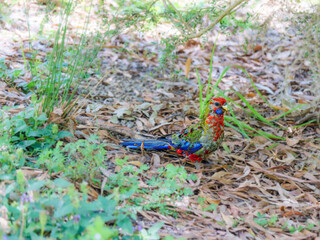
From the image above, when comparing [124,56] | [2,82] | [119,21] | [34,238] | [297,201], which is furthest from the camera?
[124,56]

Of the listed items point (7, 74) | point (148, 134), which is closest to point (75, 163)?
point (148, 134)

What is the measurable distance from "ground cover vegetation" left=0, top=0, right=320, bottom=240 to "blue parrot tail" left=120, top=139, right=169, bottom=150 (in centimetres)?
9

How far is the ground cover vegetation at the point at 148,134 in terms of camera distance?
2.06 m

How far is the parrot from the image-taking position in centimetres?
318

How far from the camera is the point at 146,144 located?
3309mm

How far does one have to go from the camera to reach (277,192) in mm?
3057

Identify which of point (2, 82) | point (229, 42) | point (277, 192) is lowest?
point (277, 192)

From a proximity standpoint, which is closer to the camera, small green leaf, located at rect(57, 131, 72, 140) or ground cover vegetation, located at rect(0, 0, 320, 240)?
ground cover vegetation, located at rect(0, 0, 320, 240)

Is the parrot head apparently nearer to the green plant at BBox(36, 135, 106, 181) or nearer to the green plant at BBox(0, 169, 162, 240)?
the green plant at BBox(36, 135, 106, 181)

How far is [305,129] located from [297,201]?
1.32m

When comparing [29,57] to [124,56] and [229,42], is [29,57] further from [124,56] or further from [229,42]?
[229,42]

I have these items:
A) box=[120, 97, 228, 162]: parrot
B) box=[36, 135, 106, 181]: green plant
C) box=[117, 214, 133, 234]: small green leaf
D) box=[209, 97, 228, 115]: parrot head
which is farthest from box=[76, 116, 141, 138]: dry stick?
box=[117, 214, 133, 234]: small green leaf

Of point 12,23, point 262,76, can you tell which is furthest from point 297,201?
point 12,23

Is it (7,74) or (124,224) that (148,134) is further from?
(124,224)
